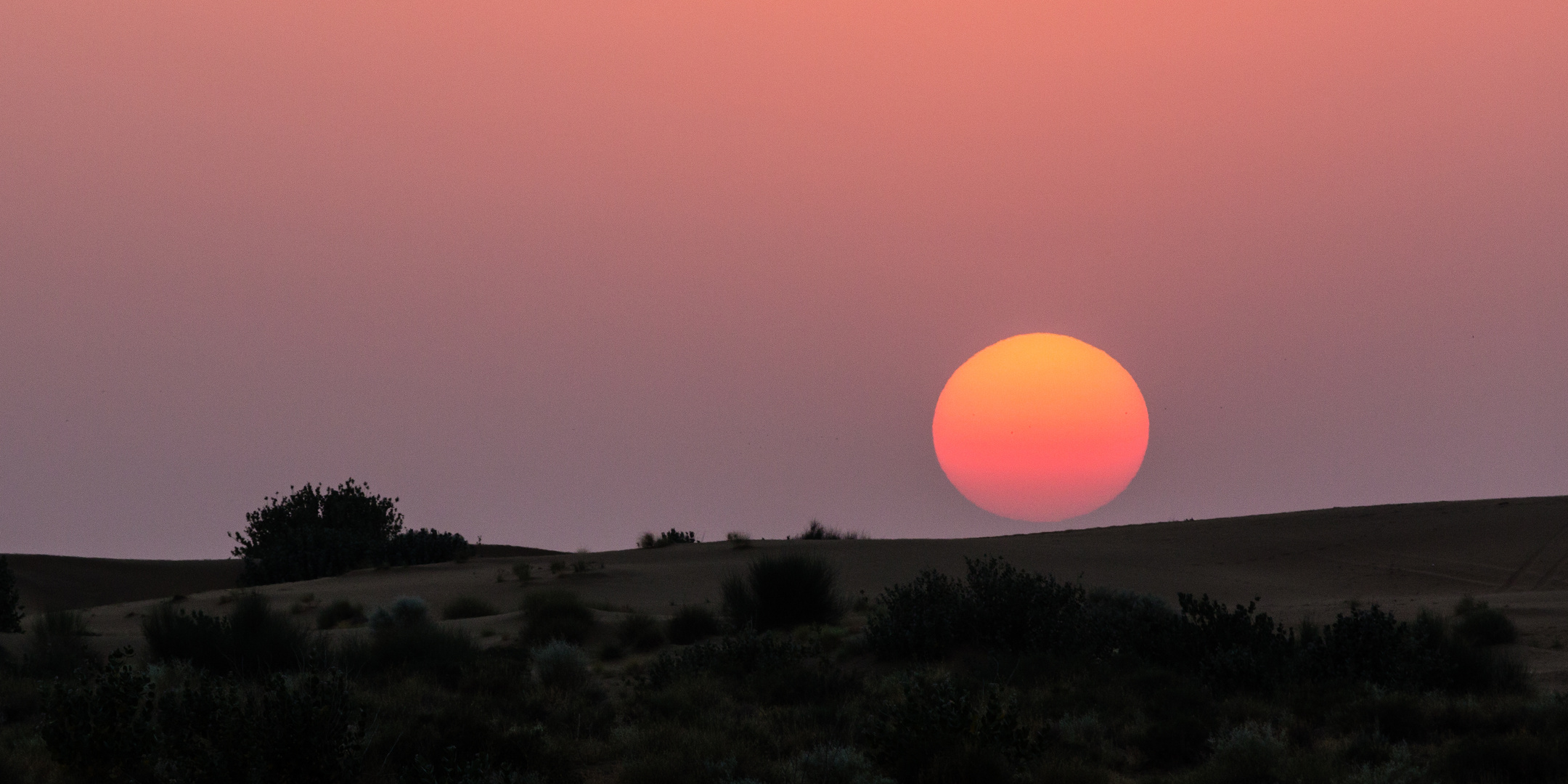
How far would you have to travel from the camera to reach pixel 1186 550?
156ft

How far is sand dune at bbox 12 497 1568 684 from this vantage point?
33406mm

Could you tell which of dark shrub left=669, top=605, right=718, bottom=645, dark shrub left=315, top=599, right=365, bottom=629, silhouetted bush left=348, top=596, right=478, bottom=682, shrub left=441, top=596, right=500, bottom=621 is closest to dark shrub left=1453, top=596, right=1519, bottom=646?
dark shrub left=669, top=605, right=718, bottom=645

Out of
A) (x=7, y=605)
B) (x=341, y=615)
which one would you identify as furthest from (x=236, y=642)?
(x=7, y=605)

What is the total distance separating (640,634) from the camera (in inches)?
963

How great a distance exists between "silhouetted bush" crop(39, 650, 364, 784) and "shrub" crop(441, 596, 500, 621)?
16536 mm

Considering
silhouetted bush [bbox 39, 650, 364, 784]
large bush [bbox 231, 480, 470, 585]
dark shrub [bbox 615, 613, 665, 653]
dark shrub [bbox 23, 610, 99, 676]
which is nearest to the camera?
silhouetted bush [bbox 39, 650, 364, 784]

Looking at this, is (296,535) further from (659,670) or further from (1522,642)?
(1522,642)

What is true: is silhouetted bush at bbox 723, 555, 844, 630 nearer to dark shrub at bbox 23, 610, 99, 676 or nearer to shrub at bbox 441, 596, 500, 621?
shrub at bbox 441, 596, 500, 621

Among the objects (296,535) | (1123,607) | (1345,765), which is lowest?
(1345,765)

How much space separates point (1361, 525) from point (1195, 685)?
124 ft

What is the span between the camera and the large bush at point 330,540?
4678 centimetres

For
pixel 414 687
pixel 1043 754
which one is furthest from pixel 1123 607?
pixel 414 687

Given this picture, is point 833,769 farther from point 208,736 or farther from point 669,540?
point 669,540

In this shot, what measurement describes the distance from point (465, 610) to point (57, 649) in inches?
404
